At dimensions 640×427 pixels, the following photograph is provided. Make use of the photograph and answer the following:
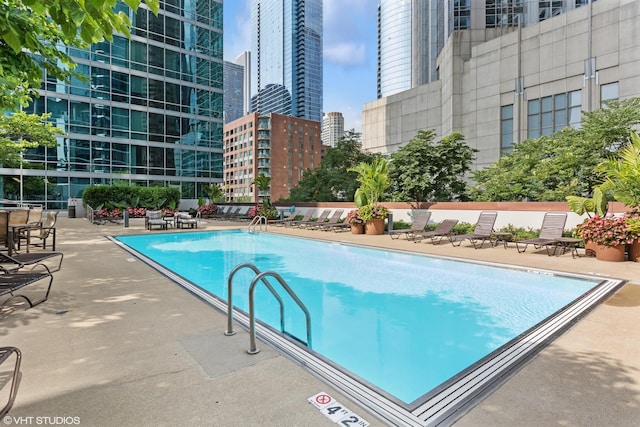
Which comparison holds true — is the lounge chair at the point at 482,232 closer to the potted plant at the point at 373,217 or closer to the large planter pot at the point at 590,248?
the large planter pot at the point at 590,248

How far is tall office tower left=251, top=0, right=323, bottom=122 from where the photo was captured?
165 metres

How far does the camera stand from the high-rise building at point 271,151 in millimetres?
95562

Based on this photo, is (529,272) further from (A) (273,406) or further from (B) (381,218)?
(B) (381,218)

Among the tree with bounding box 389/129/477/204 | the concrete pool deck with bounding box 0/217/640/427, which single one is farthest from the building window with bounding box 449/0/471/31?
the concrete pool deck with bounding box 0/217/640/427

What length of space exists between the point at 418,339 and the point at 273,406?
2.73 meters

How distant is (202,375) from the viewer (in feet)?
9.53

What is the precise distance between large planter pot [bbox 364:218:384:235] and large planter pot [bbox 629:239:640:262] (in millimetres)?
8301

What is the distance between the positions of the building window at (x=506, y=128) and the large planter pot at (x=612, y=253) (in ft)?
80.0

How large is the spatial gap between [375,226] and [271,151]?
8388 cm

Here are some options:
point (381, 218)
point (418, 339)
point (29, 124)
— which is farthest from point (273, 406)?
point (29, 124)

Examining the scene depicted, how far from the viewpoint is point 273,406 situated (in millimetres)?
2453

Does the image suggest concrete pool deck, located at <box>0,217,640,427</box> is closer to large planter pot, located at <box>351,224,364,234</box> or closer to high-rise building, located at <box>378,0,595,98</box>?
large planter pot, located at <box>351,224,364,234</box>

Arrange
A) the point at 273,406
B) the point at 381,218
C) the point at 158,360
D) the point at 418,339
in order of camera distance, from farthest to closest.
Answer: the point at 381,218, the point at 418,339, the point at 158,360, the point at 273,406

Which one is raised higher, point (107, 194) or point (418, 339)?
point (107, 194)
